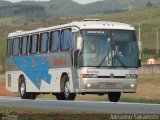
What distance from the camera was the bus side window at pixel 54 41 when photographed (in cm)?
3212

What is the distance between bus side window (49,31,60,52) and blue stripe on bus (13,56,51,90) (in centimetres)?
110

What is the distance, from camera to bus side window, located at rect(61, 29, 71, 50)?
101ft

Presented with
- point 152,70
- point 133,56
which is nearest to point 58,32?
point 133,56

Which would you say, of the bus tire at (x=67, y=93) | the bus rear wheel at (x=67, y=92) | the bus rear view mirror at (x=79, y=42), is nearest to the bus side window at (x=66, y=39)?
the bus rear view mirror at (x=79, y=42)

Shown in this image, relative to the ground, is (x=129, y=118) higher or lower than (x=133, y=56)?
lower

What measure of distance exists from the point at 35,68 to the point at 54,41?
3.11 meters

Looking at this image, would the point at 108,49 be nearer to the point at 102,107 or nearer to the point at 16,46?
the point at 102,107

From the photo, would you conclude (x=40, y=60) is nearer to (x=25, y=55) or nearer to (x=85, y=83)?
(x=25, y=55)

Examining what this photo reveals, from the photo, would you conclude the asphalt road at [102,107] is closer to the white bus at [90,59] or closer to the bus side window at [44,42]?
the white bus at [90,59]

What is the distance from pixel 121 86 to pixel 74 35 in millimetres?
2950

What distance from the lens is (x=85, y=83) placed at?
29672 mm

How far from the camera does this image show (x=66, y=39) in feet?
102

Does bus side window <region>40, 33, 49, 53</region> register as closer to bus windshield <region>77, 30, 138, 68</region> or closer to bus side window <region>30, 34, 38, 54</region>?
bus side window <region>30, 34, 38, 54</region>

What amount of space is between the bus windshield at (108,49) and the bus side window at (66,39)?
98 centimetres
